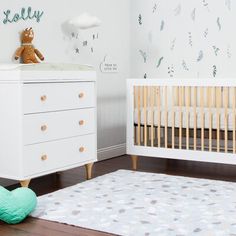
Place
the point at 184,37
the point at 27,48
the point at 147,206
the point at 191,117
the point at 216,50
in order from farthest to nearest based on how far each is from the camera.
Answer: the point at 184,37, the point at 216,50, the point at 191,117, the point at 27,48, the point at 147,206

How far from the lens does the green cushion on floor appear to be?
2143 millimetres

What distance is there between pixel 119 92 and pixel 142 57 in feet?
1.31

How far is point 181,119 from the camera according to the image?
3406mm

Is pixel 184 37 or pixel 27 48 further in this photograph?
pixel 184 37

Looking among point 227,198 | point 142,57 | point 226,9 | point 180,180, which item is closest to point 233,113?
point 180,180

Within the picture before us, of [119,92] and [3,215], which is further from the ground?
[119,92]

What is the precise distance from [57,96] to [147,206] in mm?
903

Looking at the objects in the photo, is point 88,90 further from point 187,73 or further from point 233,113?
point 187,73

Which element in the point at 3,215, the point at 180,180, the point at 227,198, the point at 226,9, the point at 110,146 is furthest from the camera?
the point at 110,146

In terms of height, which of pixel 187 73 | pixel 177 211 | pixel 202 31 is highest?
pixel 202 31

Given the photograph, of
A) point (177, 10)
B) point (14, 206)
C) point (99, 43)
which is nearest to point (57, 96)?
point (14, 206)

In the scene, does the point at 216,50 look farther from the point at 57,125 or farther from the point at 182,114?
the point at 57,125

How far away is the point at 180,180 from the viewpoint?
121 inches

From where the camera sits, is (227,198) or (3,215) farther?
(227,198)
